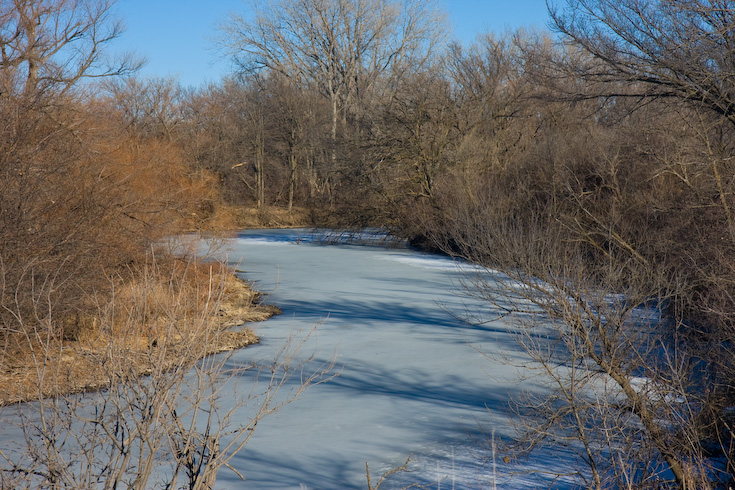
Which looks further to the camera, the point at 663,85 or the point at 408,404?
the point at 663,85

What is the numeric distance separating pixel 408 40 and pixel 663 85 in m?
32.8

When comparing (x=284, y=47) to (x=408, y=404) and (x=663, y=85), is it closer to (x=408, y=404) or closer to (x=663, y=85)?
(x=663, y=85)

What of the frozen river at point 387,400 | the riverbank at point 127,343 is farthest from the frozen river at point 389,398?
the riverbank at point 127,343

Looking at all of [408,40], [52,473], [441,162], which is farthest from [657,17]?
[408,40]

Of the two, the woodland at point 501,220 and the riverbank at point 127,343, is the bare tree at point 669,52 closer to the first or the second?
the woodland at point 501,220

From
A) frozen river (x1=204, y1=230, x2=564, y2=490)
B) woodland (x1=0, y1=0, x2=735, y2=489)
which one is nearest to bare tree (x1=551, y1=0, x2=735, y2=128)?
woodland (x1=0, y1=0, x2=735, y2=489)

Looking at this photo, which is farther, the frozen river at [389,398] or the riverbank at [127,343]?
the frozen river at [389,398]

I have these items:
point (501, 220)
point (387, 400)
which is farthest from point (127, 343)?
point (501, 220)

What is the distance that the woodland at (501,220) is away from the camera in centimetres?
568

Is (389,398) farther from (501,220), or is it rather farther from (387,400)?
(501,220)

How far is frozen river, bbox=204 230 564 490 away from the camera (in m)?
6.28

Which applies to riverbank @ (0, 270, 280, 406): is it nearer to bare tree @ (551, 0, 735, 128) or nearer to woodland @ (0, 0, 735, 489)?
woodland @ (0, 0, 735, 489)

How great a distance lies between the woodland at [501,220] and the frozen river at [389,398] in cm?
58

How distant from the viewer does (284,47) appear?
139ft
